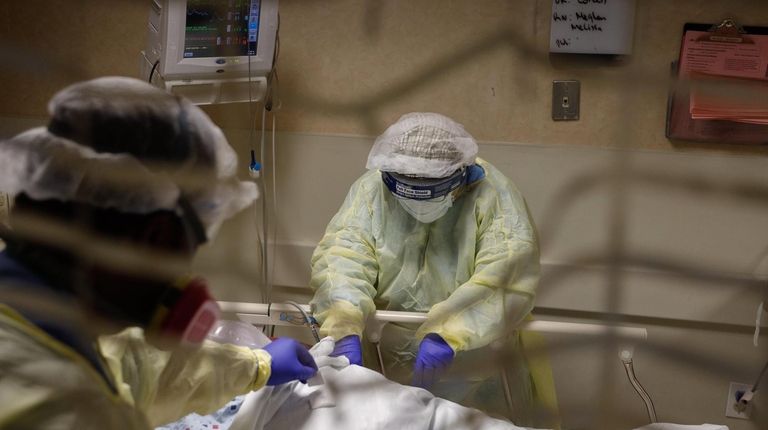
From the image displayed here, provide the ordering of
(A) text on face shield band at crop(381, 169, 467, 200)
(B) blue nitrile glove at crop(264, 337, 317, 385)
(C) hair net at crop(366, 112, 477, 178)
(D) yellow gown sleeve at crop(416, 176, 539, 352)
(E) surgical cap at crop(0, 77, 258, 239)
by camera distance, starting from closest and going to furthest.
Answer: (E) surgical cap at crop(0, 77, 258, 239) → (D) yellow gown sleeve at crop(416, 176, 539, 352) → (B) blue nitrile glove at crop(264, 337, 317, 385) → (C) hair net at crop(366, 112, 477, 178) → (A) text on face shield band at crop(381, 169, 467, 200)

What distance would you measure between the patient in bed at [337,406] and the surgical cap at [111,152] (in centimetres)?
53

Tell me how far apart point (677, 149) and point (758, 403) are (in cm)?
29

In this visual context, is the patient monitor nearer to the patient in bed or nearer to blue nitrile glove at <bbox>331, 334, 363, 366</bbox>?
the patient in bed

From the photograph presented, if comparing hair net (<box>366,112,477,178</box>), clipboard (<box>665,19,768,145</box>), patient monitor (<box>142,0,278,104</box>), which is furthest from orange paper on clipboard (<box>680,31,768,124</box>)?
hair net (<box>366,112,477,178</box>)

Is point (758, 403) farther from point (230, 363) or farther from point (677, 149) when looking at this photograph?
point (230, 363)

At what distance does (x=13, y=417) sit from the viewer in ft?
1.38

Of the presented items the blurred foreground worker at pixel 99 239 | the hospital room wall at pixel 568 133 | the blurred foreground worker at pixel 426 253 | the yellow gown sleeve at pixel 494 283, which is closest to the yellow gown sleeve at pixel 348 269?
the blurred foreground worker at pixel 426 253

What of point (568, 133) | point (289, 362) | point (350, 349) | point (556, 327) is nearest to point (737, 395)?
point (556, 327)

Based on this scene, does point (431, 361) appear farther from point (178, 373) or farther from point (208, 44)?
point (208, 44)

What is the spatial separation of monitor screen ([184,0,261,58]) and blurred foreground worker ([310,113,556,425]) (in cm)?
37

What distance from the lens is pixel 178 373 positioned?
57cm

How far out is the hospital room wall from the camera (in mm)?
433

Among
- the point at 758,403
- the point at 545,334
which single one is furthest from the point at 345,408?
the point at 758,403

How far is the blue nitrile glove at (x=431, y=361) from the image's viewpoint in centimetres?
93
